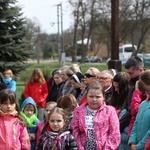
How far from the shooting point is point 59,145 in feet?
14.1

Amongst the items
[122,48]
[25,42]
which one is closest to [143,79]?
[25,42]

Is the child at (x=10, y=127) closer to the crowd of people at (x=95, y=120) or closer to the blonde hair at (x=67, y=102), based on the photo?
the crowd of people at (x=95, y=120)

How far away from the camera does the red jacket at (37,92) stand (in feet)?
31.8

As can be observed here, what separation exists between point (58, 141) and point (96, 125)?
47 centimetres

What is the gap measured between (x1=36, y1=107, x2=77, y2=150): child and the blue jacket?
71cm

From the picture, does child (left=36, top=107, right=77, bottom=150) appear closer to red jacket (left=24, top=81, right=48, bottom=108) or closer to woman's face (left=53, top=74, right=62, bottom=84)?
woman's face (left=53, top=74, right=62, bottom=84)

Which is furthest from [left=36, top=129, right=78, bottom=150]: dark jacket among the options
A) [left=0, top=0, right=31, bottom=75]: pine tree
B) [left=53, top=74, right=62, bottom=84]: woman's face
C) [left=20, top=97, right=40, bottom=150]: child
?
[left=0, top=0, right=31, bottom=75]: pine tree

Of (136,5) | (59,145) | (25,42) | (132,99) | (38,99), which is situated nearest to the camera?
(59,145)

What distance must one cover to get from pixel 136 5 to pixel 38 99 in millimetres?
33455

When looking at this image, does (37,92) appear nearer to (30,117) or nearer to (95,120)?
(30,117)

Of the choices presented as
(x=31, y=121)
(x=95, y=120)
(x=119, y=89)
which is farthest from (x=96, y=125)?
(x=31, y=121)

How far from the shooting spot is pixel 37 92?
9695 mm

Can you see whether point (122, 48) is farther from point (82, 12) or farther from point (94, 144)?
point (94, 144)

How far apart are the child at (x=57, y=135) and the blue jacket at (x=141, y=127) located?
71 cm
